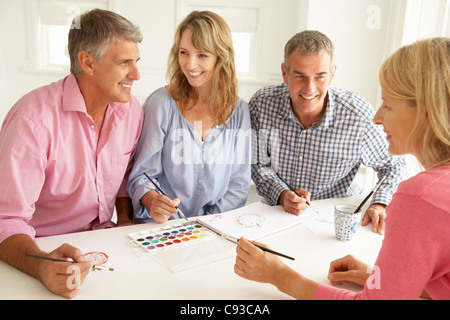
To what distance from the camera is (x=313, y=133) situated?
6.68 ft

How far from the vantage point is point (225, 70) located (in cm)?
200

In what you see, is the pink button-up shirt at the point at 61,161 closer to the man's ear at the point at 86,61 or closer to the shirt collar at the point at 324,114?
the man's ear at the point at 86,61

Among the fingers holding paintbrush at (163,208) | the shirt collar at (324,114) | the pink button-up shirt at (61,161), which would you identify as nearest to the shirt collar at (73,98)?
the pink button-up shirt at (61,161)

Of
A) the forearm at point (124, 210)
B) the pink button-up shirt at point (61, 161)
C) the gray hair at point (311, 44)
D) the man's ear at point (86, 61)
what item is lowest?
the forearm at point (124, 210)

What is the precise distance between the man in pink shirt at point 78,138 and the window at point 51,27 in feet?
9.60

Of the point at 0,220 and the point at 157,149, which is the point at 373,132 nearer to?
the point at 157,149

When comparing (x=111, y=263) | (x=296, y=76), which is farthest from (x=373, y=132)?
(x=111, y=263)

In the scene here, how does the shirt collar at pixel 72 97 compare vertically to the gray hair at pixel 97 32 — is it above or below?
below

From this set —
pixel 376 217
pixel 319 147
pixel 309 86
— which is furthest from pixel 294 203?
pixel 309 86

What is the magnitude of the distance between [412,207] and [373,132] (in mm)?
1228

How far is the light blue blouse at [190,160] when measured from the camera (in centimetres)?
181

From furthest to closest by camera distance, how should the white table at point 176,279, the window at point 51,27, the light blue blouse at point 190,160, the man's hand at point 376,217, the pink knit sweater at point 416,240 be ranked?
1. the window at point 51,27
2. the light blue blouse at point 190,160
3. the man's hand at point 376,217
4. the white table at point 176,279
5. the pink knit sweater at point 416,240

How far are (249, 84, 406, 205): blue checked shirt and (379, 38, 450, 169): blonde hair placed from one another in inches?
39.1

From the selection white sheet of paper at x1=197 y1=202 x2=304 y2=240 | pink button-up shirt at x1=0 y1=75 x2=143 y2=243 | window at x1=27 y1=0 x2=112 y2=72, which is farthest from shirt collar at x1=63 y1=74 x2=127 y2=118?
window at x1=27 y1=0 x2=112 y2=72
